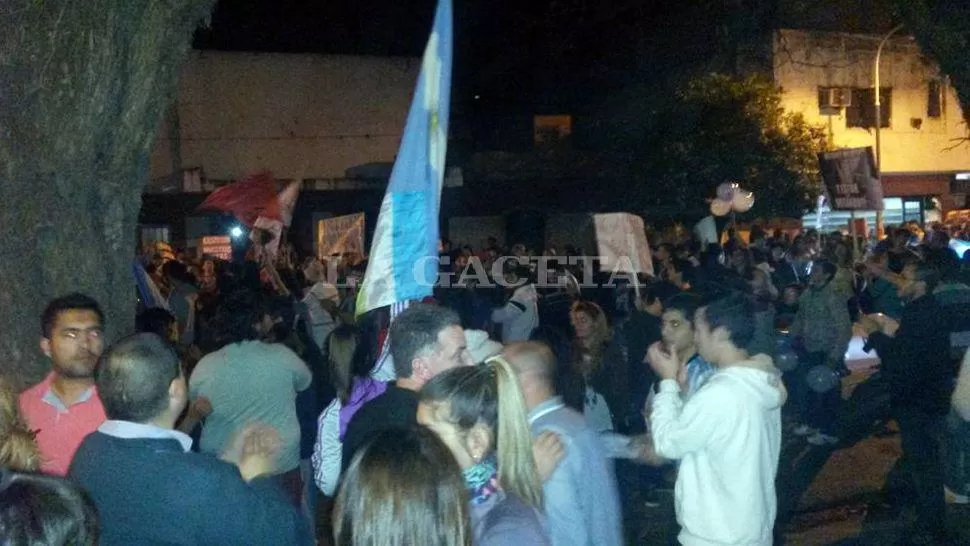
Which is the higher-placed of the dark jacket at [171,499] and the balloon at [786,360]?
the dark jacket at [171,499]

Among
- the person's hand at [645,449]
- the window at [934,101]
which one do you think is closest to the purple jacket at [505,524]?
the person's hand at [645,449]

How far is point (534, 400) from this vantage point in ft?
13.6

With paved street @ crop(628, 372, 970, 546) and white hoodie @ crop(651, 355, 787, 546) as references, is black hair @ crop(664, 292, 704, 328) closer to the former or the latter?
white hoodie @ crop(651, 355, 787, 546)

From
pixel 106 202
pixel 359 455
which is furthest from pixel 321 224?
pixel 359 455

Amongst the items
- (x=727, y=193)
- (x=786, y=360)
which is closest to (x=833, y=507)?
(x=786, y=360)

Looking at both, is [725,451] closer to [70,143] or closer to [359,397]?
[359,397]

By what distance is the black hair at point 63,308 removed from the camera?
4.61m

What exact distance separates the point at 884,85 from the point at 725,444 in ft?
95.5

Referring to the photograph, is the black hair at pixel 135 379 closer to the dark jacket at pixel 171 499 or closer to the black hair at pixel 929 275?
the dark jacket at pixel 171 499

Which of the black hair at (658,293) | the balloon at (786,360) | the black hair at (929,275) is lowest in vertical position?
the balloon at (786,360)

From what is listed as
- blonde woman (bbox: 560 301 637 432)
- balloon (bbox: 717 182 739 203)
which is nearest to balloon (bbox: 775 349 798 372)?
blonde woman (bbox: 560 301 637 432)

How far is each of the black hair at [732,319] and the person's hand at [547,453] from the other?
118cm

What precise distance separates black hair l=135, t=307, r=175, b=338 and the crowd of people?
0.04ft

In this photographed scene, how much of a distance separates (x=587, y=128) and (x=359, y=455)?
2864 cm
